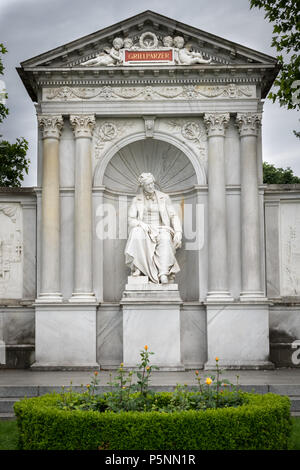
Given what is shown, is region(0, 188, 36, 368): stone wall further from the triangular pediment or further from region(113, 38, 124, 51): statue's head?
region(113, 38, 124, 51): statue's head

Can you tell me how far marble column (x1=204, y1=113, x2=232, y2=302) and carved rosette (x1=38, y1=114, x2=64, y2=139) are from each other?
Result: 383 cm

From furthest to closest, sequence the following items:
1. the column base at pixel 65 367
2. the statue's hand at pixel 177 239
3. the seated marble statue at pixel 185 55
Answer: the seated marble statue at pixel 185 55 → the statue's hand at pixel 177 239 → the column base at pixel 65 367

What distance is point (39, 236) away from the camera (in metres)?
17.4

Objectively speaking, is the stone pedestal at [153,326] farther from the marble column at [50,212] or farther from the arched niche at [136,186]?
the marble column at [50,212]

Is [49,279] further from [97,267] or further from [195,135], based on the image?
[195,135]

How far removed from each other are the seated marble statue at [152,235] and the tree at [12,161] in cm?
761

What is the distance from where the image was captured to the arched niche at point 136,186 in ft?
58.4

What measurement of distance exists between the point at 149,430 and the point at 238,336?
9238mm

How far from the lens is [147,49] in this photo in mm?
17391

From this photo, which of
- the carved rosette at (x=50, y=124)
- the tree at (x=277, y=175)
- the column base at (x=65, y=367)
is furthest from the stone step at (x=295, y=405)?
the tree at (x=277, y=175)

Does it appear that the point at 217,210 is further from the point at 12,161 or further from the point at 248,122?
the point at 12,161

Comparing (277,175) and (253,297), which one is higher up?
(277,175)

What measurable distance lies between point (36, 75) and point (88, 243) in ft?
14.9

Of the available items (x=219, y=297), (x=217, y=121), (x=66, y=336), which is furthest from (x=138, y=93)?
(x=66, y=336)
